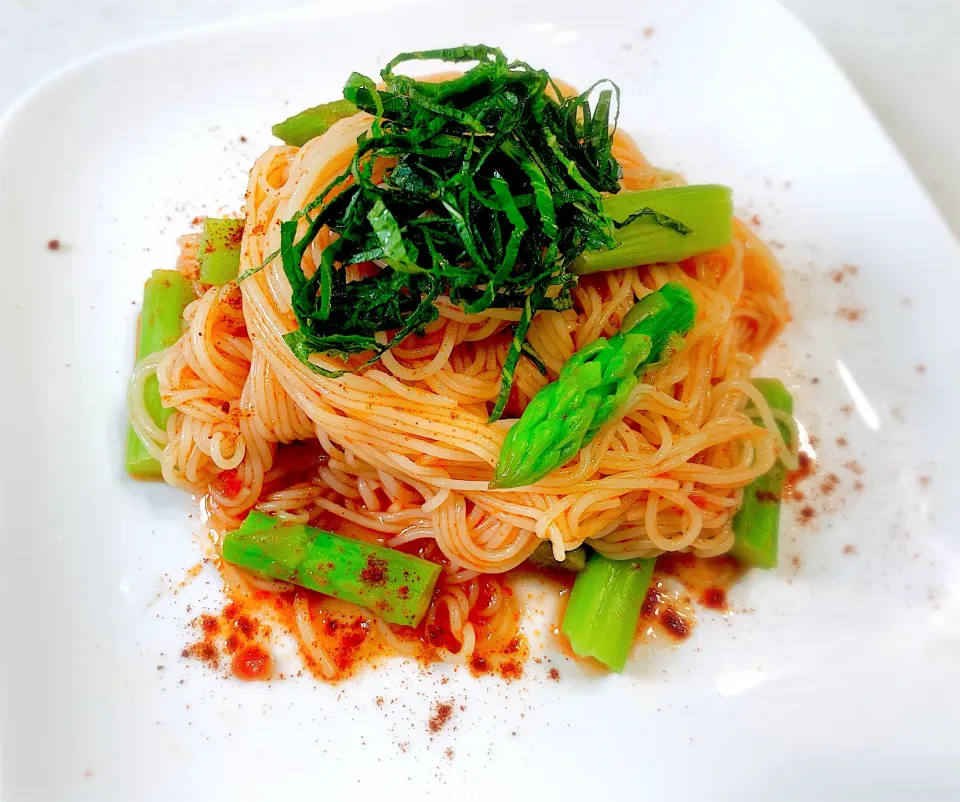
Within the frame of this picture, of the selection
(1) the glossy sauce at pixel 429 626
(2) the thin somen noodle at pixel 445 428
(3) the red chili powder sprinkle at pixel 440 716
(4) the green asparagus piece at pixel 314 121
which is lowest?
(3) the red chili powder sprinkle at pixel 440 716

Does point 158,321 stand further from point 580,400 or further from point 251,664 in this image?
point 580,400

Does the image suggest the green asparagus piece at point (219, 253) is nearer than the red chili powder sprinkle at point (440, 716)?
No

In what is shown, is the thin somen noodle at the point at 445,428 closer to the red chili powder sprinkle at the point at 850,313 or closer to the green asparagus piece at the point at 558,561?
the green asparagus piece at the point at 558,561

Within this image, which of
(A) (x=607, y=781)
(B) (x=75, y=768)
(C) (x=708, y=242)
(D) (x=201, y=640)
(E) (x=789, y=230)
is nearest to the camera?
(B) (x=75, y=768)

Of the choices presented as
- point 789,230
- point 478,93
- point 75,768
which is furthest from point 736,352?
point 75,768

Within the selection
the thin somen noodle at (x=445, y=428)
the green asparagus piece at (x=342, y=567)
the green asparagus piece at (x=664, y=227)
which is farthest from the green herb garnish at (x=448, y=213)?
the green asparagus piece at (x=342, y=567)

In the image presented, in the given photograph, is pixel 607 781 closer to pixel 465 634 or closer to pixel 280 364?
pixel 465 634
